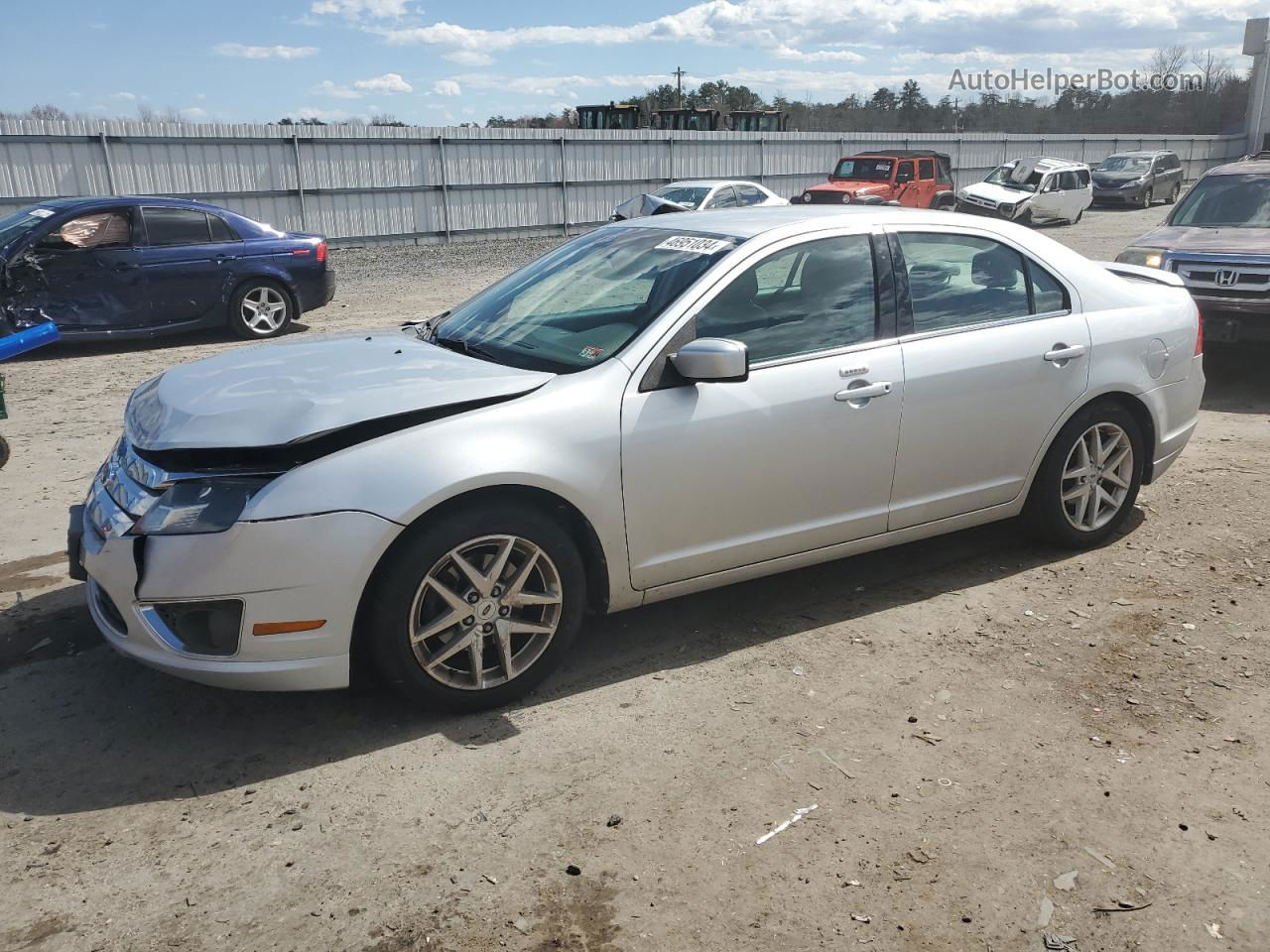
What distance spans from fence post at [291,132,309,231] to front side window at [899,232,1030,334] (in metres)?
19.1

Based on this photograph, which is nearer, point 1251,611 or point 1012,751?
point 1012,751

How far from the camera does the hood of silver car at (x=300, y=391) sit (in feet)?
11.2

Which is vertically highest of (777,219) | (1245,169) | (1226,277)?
(777,219)

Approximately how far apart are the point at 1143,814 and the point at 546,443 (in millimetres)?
2198

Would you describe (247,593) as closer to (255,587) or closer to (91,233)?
(255,587)

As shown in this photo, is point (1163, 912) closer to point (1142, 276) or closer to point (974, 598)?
point (974, 598)

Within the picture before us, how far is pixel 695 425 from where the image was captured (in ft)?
12.8

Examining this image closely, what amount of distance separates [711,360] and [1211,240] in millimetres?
7340

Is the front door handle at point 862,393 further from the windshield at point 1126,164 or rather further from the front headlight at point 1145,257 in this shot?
the windshield at point 1126,164

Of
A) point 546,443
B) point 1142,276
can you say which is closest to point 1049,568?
point 1142,276

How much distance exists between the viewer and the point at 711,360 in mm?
3752

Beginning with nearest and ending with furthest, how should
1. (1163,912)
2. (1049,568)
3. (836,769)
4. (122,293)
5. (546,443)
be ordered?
(1163,912)
(836,769)
(546,443)
(1049,568)
(122,293)

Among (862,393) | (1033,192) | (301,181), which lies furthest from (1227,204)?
(1033,192)

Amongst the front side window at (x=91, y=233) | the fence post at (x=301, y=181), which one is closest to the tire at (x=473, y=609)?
the front side window at (x=91, y=233)
